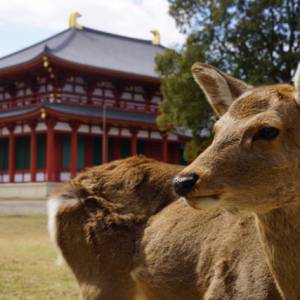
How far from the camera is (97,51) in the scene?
34.2 meters

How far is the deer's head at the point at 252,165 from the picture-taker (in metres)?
2.67

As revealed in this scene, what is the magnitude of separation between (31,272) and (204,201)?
6531mm

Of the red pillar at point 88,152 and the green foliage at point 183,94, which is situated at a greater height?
the green foliage at point 183,94

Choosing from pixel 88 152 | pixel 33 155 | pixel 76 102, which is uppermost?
pixel 76 102

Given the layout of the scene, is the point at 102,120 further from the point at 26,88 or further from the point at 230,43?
the point at 230,43

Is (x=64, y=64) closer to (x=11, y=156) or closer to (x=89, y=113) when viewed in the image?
(x=89, y=113)

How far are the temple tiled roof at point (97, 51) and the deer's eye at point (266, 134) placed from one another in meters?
26.2

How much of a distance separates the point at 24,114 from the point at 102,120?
3.88m

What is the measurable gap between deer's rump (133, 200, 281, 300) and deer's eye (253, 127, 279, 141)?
2.48ft

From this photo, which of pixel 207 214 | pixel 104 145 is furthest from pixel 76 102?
pixel 207 214

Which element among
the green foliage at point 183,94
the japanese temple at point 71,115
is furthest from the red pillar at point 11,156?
the green foliage at point 183,94

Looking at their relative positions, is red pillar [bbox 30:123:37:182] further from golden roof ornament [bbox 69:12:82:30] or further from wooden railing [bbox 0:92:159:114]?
golden roof ornament [bbox 69:12:82:30]

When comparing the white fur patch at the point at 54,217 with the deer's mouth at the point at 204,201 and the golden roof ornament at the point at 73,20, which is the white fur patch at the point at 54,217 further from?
the golden roof ornament at the point at 73,20

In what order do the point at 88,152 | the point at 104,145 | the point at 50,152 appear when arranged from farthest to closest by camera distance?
the point at 88,152 < the point at 104,145 < the point at 50,152
